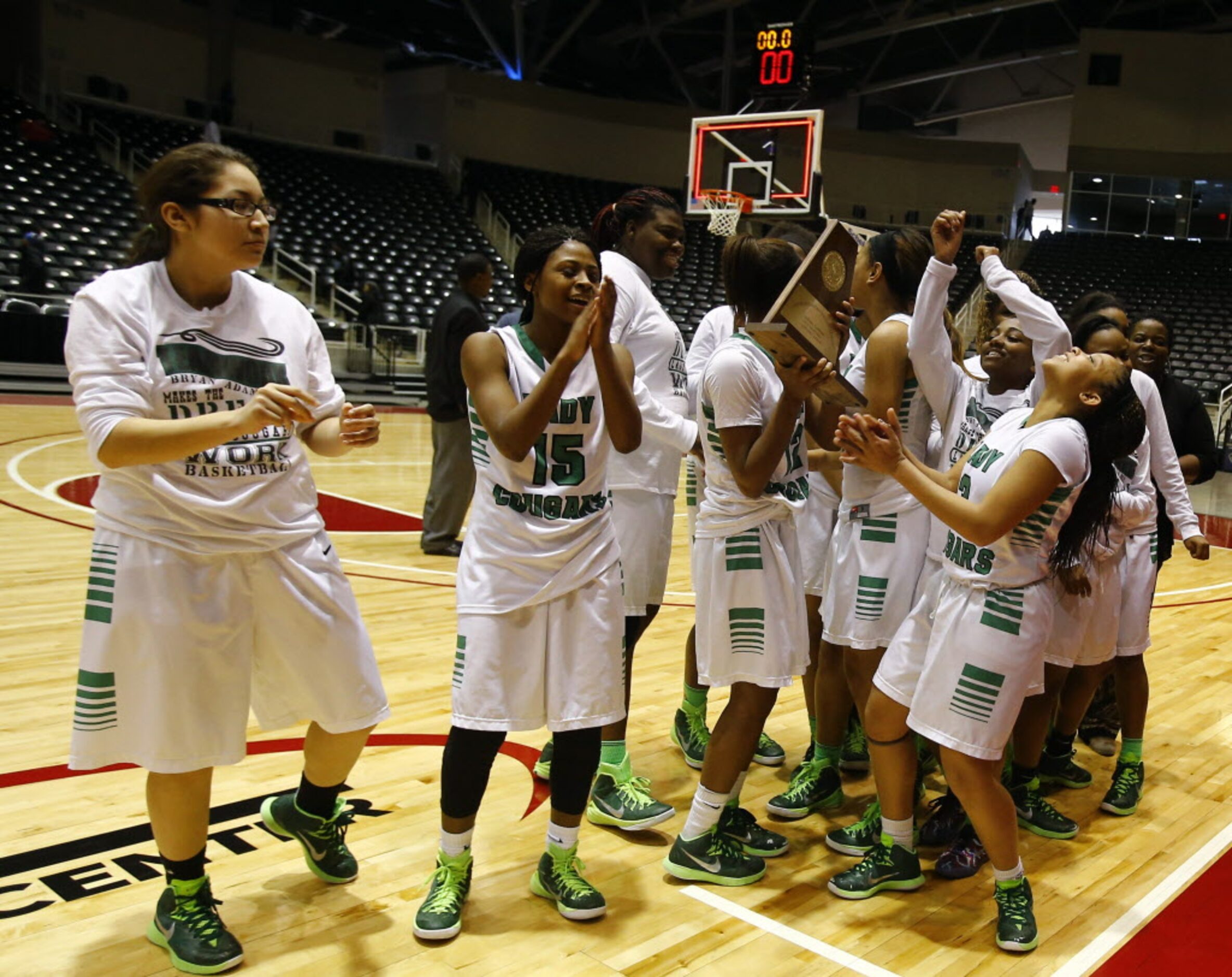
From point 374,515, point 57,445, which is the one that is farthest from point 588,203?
point 374,515

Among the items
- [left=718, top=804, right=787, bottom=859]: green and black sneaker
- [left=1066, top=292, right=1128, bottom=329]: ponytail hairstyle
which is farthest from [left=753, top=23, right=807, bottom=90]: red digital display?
[left=718, top=804, right=787, bottom=859]: green and black sneaker

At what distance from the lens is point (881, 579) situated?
10.8ft

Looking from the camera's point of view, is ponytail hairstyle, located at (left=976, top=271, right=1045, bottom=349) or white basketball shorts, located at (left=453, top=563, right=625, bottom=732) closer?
white basketball shorts, located at (left=453, top=563, right=625, bottom=732)

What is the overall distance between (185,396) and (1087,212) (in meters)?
28.7

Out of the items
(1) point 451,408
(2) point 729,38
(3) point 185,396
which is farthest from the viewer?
(2) point 729,38

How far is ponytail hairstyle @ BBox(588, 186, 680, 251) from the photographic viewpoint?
3.55m

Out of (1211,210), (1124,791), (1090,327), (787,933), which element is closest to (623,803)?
(787,933)

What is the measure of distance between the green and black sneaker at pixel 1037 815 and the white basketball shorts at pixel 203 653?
224cm

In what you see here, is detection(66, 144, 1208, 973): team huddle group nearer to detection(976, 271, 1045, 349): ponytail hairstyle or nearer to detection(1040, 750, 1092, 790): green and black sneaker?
detection(976, 271, 1045, 349): ponytail hairstyle

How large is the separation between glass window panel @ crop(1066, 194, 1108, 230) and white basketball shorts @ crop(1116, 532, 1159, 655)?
26029mm

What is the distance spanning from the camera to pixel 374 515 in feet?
27.7

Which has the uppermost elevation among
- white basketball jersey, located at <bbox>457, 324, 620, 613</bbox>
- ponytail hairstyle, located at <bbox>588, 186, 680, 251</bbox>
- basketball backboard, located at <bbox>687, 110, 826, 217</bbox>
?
basketball backboard, located at <bbox>687, 110, 826, 217</bbox>

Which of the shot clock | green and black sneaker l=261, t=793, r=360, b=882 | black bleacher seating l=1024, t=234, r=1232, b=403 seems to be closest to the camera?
green and black sneaker l=261, t=793, r=360, b=882

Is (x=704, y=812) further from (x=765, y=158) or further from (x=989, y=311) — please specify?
(x=765, y=158)
